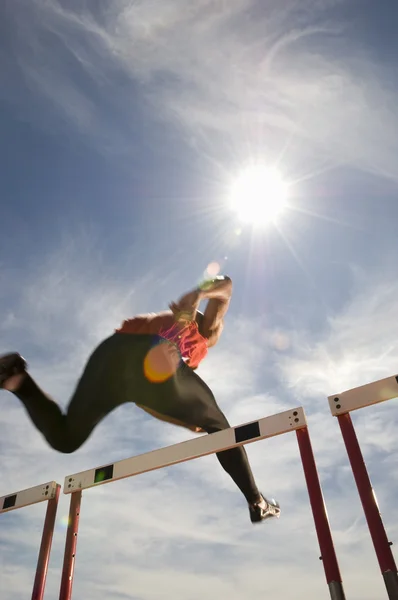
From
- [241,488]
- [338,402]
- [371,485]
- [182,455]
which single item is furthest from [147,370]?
[371,485]

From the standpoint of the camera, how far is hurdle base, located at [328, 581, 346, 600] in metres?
2.62

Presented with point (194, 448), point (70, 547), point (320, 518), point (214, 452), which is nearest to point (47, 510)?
point (70, 547)

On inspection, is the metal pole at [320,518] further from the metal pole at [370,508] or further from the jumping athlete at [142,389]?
the jumping athlete at [142,389]

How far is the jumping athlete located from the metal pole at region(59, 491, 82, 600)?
2.83 ft

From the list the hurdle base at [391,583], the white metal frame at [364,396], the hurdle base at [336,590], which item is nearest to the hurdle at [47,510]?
the hurdle base at [336,590]

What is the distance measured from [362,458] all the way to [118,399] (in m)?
1.74

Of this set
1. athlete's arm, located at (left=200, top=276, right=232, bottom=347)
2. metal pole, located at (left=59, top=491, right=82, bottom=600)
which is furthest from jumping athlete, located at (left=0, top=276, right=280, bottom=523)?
metal pole, located at (left=59, top=491, right=82, bottom=600)

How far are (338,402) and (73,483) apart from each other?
2.45 m

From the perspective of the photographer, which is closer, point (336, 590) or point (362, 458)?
point (336, 590)

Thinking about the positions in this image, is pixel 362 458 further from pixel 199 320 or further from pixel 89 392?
pixel 89 392

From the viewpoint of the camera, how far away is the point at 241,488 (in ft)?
11.3

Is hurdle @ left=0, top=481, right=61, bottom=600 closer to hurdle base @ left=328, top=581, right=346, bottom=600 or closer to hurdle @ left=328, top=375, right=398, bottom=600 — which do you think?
hurdle base @ left=328, top=581, right=346, bottom=600

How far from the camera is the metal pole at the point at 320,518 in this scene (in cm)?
267

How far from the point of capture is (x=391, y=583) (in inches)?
98.8
